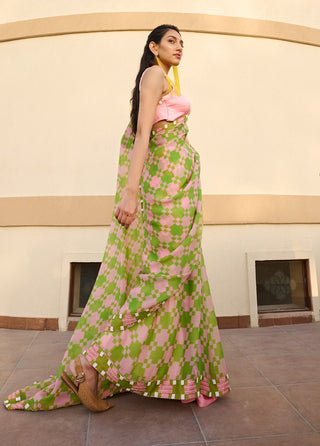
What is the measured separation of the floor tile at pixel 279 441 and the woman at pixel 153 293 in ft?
0.83

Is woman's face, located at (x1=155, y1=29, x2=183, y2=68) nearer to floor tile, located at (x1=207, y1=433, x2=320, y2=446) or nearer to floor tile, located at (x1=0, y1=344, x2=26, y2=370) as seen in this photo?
floor tile, located at (x1=207, y1=433, x2=320, y2=446)

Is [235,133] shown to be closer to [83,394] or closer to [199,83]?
[199,83]

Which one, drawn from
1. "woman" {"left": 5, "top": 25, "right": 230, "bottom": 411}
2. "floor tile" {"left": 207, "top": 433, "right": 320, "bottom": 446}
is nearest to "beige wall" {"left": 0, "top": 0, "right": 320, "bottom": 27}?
"woman" {"left": 5, "top": 25, "right": 230, "bottom": 411}

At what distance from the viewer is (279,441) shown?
1.08 metres

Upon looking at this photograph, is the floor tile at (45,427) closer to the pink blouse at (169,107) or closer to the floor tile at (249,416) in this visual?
the floor tile at (249,416)

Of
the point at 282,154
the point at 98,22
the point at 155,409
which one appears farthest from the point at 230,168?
the point at 155,409

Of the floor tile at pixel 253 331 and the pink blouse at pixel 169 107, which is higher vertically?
the pink blouse at pixel 169 107

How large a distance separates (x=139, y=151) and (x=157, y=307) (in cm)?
70

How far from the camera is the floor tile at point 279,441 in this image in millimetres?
1066

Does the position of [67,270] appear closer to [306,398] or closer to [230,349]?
[230,349]

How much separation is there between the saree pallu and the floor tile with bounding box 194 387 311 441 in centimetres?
8

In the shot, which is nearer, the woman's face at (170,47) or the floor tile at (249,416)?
the floor tile at (249,416)

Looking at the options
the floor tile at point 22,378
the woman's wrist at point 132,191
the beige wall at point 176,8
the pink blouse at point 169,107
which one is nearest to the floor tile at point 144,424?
the floor tile at point 22,378

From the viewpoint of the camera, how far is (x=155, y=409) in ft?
4.29
